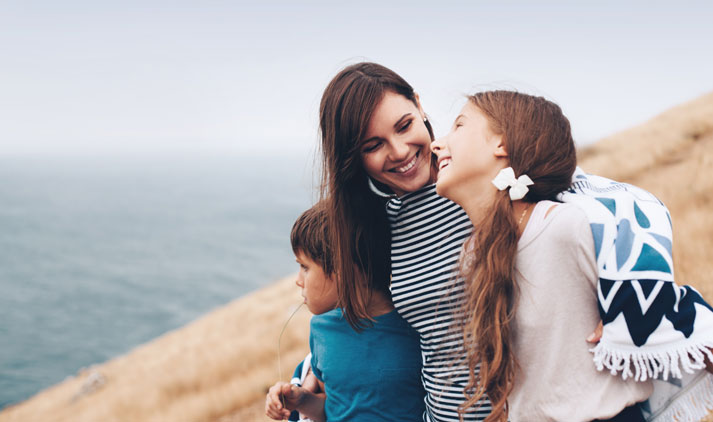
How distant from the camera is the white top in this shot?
1.56 metres

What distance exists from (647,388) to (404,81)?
1525mm

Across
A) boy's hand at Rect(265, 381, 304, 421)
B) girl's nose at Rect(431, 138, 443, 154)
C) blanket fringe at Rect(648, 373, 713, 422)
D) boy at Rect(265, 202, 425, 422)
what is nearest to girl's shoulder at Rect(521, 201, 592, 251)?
girl's nose at Rect(431, 138, 443, 154)

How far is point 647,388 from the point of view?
161cm

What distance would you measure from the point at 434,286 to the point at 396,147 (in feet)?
1.95

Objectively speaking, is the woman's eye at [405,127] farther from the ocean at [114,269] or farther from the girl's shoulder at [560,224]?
the girl's shoulder at [560,224]

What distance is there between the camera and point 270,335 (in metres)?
9.62

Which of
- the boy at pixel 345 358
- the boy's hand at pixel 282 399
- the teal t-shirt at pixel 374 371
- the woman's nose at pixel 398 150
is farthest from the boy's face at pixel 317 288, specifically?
the woman's nose at pixel 398 150

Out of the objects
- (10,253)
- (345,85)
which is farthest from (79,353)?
(10,253)

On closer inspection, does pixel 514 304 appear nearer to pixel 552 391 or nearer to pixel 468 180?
pixel 552 391

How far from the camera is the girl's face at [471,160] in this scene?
69.7 inches

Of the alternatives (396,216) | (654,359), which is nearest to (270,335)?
(396,216)

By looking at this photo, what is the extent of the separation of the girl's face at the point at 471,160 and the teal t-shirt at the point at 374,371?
78cm

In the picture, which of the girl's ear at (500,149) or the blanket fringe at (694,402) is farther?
the girl's ear at (500,149)

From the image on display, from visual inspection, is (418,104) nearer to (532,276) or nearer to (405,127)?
(405,127)
